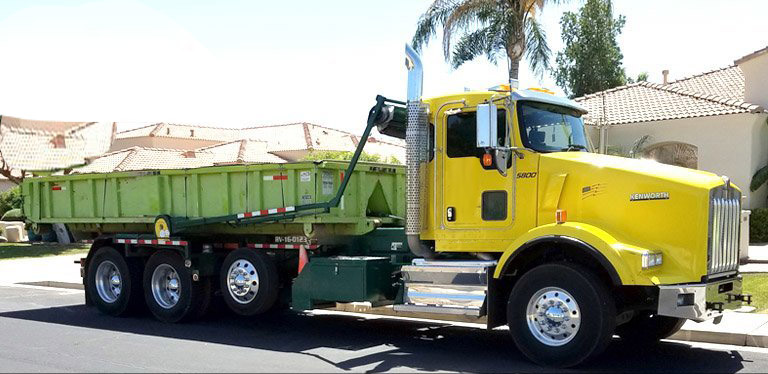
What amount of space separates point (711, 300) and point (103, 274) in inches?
339

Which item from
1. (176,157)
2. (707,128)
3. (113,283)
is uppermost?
(707,128)

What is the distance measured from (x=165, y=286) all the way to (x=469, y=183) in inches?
203

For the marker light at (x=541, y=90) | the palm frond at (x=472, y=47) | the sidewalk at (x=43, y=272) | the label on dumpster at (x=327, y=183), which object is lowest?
the sidewalk at (x=43, y=272)

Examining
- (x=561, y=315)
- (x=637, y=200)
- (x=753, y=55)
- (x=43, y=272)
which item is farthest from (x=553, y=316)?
(x=753, y=55)

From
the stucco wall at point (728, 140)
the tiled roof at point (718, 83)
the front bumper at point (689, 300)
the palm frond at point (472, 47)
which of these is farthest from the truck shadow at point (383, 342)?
the tiled roof at point (718, 83)

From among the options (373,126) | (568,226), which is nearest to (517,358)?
(568,226)

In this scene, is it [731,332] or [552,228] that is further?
[731,332]

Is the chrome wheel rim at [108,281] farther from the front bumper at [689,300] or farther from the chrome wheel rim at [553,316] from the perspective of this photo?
the front bumper at [689,300]

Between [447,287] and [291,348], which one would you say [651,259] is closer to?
[447,287]

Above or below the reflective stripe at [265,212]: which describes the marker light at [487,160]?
above

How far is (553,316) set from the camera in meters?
7.29

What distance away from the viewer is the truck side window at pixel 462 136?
27.0 ft

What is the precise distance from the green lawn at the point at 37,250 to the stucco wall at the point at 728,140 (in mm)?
18335

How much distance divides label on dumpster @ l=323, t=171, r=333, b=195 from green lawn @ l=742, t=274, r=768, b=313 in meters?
5.93
